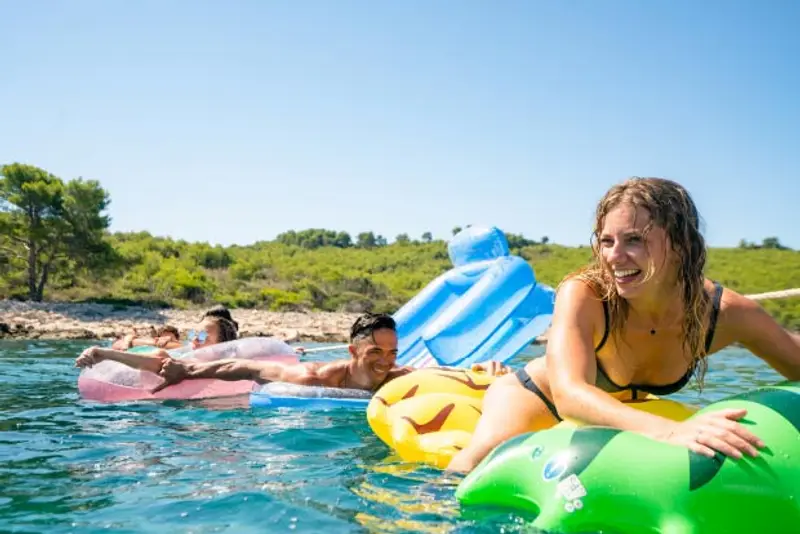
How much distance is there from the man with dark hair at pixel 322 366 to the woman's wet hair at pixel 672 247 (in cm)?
244

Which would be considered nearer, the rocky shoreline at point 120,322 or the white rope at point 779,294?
the white rope at point 779,294

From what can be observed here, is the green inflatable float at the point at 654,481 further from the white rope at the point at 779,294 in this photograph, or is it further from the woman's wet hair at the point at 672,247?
the white rope at the point at 779,294

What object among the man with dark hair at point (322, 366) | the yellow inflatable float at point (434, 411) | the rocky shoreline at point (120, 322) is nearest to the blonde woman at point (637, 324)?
the yellow inflatable float at point (434, 411)

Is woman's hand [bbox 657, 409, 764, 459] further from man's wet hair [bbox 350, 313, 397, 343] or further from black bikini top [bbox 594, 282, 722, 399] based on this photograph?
man's wet hair [bbox 350, 313, 397, 343]

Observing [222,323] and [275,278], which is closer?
[222,323]

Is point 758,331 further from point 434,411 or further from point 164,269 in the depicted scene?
point 164,269

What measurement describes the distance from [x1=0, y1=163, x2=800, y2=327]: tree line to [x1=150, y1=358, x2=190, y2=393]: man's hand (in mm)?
8849

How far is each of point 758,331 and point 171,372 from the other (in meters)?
4.04

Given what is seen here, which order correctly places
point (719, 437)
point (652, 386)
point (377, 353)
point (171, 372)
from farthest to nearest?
1. point (171, 372)
2. point (377, 353)
3. point (652, 386)
4. point (719, 437)

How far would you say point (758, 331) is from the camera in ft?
8.23

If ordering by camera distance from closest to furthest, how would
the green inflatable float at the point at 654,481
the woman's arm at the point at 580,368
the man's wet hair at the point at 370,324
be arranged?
the green inflatable float at the point at 654,481, the woman's arm at the point at 580,368, the man's wet hair at the point at 370,324

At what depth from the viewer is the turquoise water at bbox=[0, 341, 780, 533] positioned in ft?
7.59

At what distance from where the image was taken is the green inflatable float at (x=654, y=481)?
185 cm

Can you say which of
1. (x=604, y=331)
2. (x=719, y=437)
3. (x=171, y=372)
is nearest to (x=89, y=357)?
(x=171, y=372)
